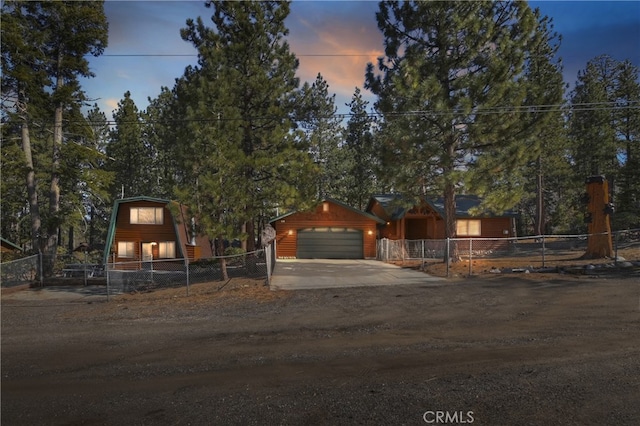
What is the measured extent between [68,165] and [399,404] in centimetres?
2429

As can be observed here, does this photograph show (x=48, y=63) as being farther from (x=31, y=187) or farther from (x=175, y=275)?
(x=175, y=275)

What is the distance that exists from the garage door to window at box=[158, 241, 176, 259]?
8997 millimetres

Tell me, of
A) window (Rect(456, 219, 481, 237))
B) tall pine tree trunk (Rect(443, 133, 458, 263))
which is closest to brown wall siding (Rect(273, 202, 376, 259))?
→ window (Rect(456, 219, 481, 237))

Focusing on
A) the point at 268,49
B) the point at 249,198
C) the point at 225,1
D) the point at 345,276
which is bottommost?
the point at 345,276

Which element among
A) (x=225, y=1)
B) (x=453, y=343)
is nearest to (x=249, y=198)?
(x=225, y=1)

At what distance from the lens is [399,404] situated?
452 centimetres

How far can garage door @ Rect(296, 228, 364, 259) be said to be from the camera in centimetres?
3194

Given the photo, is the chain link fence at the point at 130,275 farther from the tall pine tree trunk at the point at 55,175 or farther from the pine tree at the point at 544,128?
the pine tree at the point at 544,128

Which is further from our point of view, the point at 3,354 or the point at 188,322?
the point at 188,322

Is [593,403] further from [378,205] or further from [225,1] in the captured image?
[378,205]

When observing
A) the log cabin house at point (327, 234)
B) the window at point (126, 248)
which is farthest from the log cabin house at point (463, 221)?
the window at point (126, 248)

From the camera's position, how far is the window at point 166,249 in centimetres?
3052

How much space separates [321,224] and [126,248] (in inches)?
556

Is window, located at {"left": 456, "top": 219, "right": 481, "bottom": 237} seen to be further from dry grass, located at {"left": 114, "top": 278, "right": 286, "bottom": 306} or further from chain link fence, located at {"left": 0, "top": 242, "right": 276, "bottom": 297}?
dry grass, located at {"left": 114, "top": 278, "right": 286, "bottom": 306}
